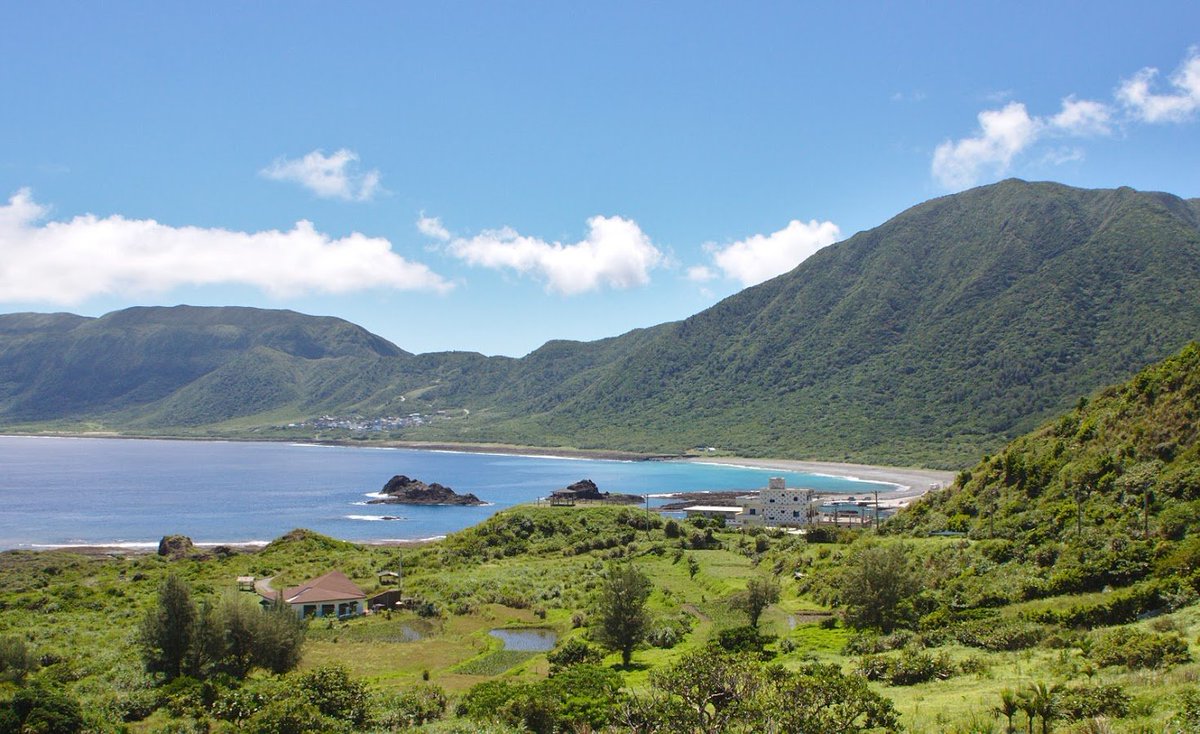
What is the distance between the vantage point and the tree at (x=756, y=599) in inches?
1366

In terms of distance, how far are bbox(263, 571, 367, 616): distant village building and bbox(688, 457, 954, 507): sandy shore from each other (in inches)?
2803

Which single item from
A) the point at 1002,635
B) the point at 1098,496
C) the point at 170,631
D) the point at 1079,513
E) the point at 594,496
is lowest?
the point at 594,496

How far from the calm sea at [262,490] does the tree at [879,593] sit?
63.3 m

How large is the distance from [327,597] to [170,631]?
14.4 meters

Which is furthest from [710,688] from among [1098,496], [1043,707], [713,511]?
[713,511]

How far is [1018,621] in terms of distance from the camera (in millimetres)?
24828

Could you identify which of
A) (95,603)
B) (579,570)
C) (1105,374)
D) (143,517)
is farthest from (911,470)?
(95,603)

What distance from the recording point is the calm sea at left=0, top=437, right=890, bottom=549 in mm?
89688

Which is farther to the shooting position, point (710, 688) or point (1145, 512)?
point (1145, 512)

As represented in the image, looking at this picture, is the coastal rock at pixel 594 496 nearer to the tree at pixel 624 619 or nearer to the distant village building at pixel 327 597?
the distant village building at pixel 327 597

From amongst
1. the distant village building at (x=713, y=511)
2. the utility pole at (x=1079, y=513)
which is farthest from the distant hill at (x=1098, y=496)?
the distant village building at (x=713, y=511)

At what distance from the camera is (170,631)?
2852cm

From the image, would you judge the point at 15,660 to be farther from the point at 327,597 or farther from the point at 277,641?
the point at 327,597

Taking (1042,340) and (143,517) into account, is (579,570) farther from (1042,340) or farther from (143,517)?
(1042,340)
